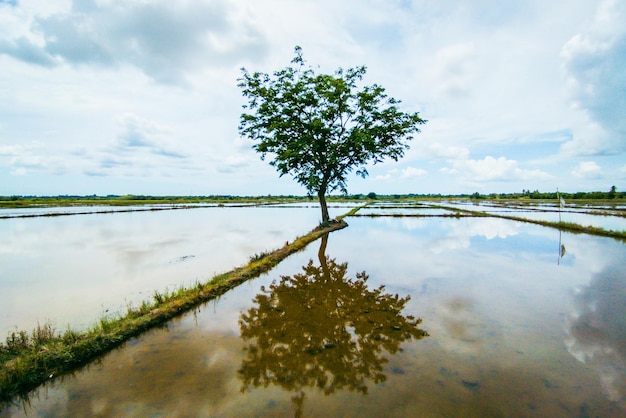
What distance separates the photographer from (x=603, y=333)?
6301 mm

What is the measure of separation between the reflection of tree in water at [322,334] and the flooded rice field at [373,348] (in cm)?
3

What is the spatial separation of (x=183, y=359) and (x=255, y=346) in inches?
51.7

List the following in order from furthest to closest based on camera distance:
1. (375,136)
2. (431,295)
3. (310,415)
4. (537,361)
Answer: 1. (375,136)
2. (431,295)
3. (537,361)
4. (310,415)

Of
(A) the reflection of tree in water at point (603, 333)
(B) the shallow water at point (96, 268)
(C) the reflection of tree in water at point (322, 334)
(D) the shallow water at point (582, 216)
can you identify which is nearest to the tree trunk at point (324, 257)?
(C) the reflection of tree in water at point (322, 334)

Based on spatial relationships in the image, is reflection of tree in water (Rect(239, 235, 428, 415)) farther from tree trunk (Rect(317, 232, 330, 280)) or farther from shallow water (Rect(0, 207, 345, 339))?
shallow water (Rect(0, 207, 345, 339))

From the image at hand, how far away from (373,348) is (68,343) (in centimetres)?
582

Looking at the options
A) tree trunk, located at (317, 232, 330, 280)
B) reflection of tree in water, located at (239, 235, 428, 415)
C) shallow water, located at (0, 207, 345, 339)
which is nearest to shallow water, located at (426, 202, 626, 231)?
tree trunk, located at (317, 232, 330, 280)

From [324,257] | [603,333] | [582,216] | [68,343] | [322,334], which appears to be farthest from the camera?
[582,216]

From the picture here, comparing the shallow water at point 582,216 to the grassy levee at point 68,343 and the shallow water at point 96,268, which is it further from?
the grassy levee at point 68,343

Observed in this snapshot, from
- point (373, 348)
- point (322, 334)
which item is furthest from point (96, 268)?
point (373, 348)

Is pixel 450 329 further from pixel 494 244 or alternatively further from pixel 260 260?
pixel 494 244

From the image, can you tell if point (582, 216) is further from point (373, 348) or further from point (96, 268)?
point (96, 268)

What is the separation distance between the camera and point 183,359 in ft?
18.1

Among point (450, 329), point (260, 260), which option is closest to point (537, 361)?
point (450, 329)
